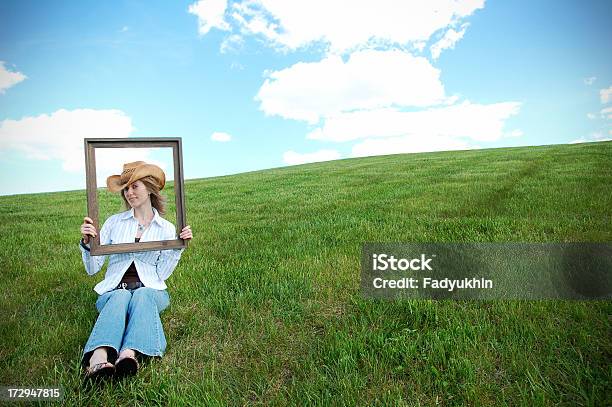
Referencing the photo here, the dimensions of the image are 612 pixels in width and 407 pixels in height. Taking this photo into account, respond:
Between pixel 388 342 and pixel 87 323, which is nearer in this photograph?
pixel 388 342

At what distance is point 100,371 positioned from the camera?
3.68 meters

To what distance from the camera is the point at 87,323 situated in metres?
4.97

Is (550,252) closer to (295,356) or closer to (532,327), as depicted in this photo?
(532,327)

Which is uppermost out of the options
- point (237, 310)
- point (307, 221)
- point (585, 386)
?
point (307, 221)

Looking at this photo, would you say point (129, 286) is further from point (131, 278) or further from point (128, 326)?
point (128, 326)

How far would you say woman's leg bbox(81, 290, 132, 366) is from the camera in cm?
384

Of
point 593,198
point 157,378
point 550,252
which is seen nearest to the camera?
point 157,378

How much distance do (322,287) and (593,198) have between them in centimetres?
891

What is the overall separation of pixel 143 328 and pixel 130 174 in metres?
1.66

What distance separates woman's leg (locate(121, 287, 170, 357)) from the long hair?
1017 mm

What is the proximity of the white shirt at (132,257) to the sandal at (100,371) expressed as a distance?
48.7 inches

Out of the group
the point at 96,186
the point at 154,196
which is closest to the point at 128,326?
the point at 96,186

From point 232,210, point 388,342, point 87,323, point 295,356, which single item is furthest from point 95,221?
point 232,210

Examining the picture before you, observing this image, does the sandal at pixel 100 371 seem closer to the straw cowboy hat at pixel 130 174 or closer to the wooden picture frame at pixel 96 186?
the wooden picture frame at pixel 96 186
